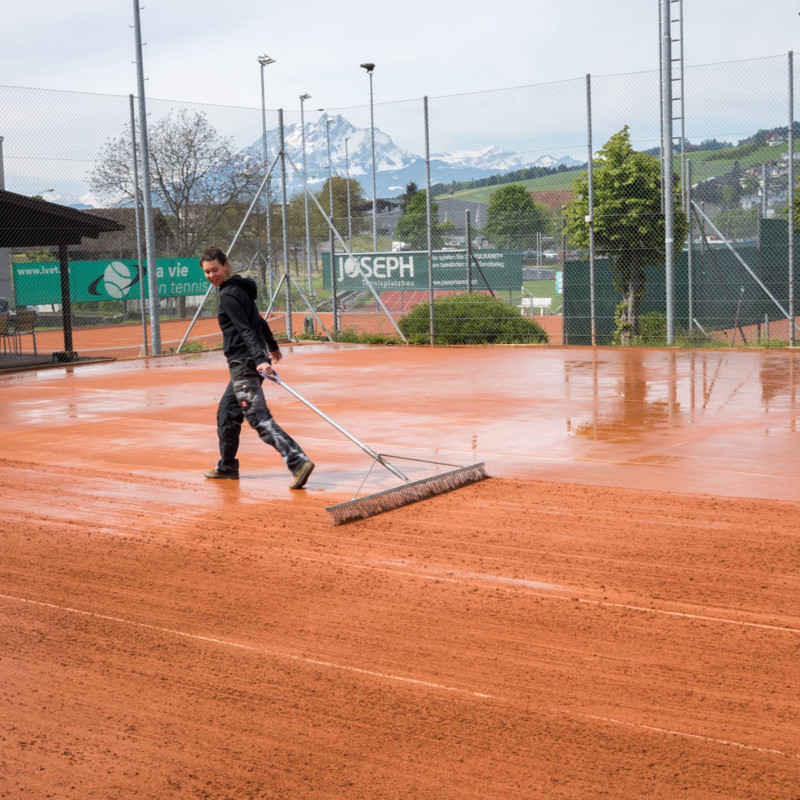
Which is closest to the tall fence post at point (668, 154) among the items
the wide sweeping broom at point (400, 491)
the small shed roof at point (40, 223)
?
the small shed roof at point (40, 223)

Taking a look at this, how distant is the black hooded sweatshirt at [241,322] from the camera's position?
775cm

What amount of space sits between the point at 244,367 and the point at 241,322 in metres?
0.34

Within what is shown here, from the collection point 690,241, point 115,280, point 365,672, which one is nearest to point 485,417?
point 365,672

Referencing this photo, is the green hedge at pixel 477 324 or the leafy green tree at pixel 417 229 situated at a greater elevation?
the leafy green tree at pixel 417 229

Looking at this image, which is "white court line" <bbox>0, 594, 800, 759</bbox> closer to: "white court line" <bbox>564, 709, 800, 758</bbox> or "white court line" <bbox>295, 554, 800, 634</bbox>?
"white court line" <bbox>564, 709, 800, 758</bbox>

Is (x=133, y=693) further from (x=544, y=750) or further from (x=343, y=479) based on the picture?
(x=343, y=479)

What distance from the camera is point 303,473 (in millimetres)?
7578

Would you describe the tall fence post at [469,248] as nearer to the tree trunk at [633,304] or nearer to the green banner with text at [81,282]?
the tree trunk at [633,304]

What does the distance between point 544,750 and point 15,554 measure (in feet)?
12.6

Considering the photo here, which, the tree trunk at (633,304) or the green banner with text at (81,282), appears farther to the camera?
the green banner with text at (81,282)

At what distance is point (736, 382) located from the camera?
1350 centimetres

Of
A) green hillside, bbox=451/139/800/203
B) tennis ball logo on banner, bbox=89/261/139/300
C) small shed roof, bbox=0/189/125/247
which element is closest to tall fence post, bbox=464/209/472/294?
green hillside, bbox=451/139/800/203

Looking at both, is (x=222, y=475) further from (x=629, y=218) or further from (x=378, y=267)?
(x=378, y=267)

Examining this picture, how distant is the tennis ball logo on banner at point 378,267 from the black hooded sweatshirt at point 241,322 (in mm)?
14167
